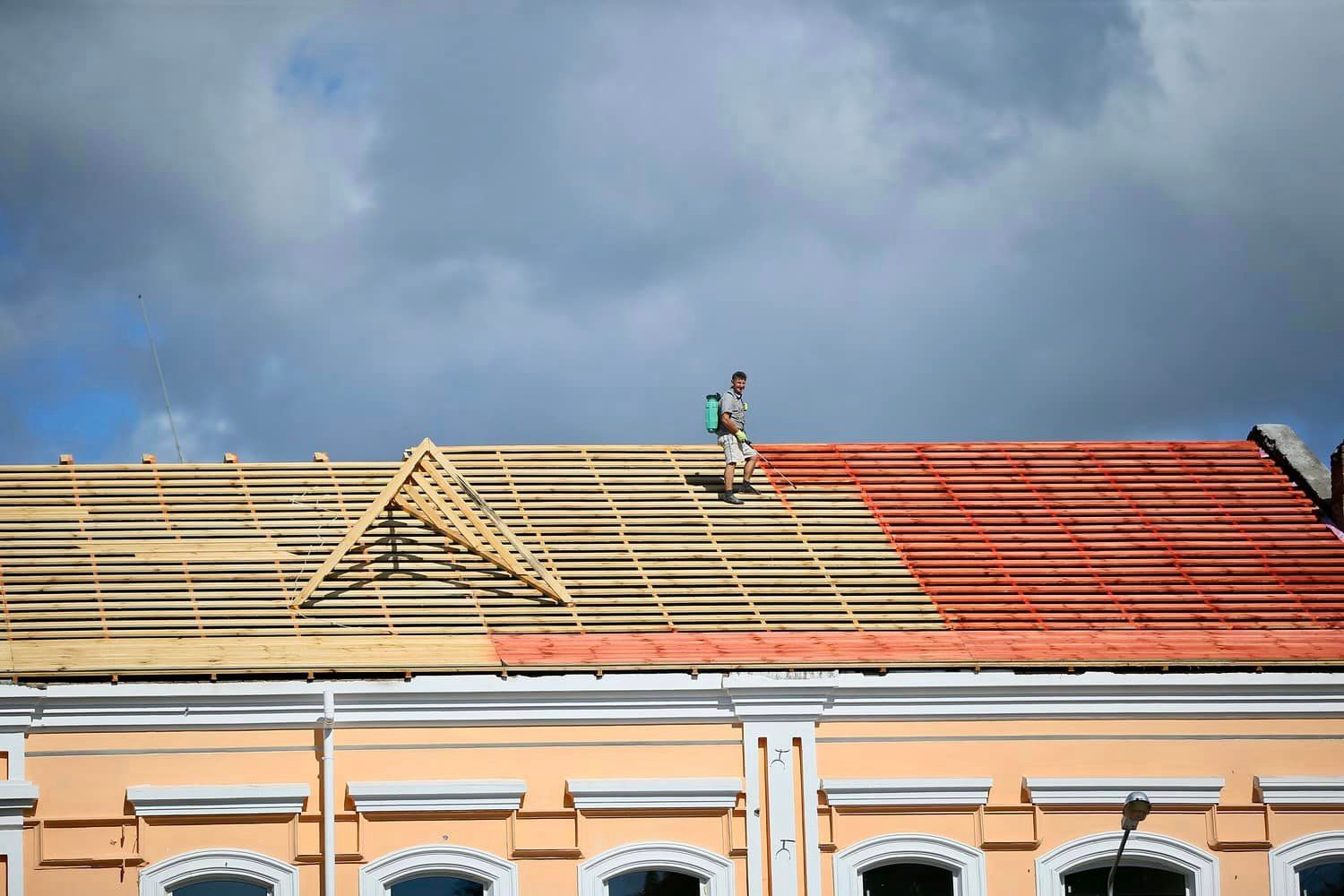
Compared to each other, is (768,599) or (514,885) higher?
(768,599)

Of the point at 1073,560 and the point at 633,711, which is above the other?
the point at 1073,560

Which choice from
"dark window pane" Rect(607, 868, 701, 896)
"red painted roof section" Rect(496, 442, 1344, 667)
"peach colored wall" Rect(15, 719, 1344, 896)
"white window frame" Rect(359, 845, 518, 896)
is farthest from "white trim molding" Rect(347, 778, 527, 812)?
"dark window pane" Rect(607, 868, 701, 896)

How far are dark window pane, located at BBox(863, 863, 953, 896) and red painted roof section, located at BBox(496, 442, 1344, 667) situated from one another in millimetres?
2351

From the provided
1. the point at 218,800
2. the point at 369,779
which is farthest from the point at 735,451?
the point at 218,800

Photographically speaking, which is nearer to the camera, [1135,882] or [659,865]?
[659,865]

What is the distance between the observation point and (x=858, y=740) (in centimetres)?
1972

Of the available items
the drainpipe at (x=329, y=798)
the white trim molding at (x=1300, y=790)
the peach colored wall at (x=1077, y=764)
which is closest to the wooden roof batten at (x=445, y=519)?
the drainpipe at (x=329, y=798)

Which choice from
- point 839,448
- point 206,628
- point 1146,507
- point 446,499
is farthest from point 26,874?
point 1146,507

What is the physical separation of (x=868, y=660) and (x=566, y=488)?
579cm

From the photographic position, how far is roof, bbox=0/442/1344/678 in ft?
65.9

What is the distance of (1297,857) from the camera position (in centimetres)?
1997

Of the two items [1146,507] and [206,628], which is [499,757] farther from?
[1146,507]

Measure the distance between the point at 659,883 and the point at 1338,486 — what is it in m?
11.4

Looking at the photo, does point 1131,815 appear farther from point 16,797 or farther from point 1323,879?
point 16,797
